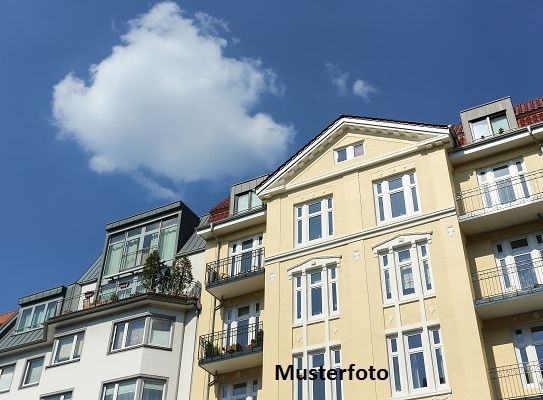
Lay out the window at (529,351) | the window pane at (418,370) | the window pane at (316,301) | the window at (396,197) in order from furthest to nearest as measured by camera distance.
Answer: the window at (396,197)
the window pane at (316,301)
the window pane at (418,370)
the window at (529,351)

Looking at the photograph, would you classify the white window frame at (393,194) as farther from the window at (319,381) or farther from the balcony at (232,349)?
the balcony at (232,349)

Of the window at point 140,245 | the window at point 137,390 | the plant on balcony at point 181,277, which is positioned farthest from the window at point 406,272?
the window at point 140,245

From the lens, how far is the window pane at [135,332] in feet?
94.4

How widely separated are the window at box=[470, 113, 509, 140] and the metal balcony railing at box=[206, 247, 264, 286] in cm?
1057

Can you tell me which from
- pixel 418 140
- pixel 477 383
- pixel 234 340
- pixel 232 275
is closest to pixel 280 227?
pixel 232 275

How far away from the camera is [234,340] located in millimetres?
27656

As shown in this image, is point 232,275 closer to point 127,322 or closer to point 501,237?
point 127,322

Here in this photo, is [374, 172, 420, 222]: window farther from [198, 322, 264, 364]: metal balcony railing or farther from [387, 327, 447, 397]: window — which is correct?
[198, 322, 264, 364]: metal balcony railing

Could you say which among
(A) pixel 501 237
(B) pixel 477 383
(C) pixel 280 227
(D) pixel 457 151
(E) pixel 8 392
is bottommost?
(B) pixel 477 383

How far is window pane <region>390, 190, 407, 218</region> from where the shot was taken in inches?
1021

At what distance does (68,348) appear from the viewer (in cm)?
3064

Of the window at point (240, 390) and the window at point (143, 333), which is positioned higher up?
the window at point (143, 333)

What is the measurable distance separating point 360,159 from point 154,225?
1246 centimetres

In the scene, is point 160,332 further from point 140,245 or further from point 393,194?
point 393,194
